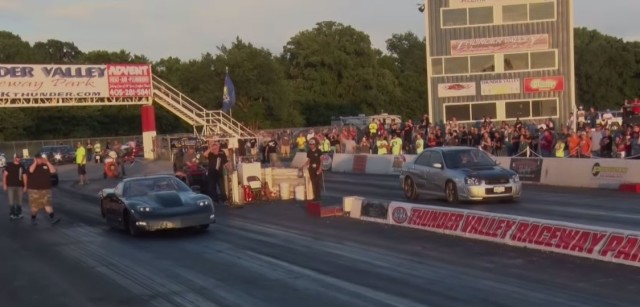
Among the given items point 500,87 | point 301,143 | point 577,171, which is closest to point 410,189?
point 577,171

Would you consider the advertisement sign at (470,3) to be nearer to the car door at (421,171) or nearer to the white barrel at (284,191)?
the car door at (421,171)

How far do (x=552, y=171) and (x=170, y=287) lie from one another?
19.2m

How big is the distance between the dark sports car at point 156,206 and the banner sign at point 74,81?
36335 mm

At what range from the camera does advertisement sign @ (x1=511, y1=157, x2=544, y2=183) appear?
2903cm

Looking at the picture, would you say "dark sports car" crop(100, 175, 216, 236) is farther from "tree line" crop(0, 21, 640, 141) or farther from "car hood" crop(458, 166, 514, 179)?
"tree line" crop(0, 21, 640, 141)

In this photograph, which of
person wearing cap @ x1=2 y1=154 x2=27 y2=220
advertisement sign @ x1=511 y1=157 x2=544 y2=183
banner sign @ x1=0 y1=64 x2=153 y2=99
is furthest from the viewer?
banner sign @ x1=0 y1=64 x2=153 y2=99

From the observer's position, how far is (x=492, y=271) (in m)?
11.9

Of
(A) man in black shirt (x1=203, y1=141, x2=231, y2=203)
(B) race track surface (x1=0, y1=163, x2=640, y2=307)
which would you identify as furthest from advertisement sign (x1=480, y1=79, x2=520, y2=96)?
(B) race track surface (x1=0, y1=163, x2=640, y2=307)

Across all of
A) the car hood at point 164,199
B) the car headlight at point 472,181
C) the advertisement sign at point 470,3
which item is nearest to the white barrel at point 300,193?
the car headlight at point 472,181

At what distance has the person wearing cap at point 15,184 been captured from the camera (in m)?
22.9

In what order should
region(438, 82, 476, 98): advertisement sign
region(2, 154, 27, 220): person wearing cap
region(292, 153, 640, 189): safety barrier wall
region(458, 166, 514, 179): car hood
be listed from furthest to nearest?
region(438, 82, 476, 98): advertisement sign, region(292, 153, 640, 189): safety barrier wall, region(2, 154, 27, 220): person wearing cap, region(458, 166, 514, 179): car hood

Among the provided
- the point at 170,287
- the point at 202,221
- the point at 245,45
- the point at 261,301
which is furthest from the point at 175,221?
the point at 245,45

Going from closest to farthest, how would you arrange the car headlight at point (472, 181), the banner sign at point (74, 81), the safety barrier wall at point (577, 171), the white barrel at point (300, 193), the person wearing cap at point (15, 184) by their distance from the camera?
the car headlight at point (472, 181), the person wearing cap at point (15, 184), the white barrel at point (300, 193), the safety barrier wall at point (577, 171), the banner sign at point (74, 81)

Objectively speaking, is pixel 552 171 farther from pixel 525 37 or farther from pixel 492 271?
pixel 525 37
